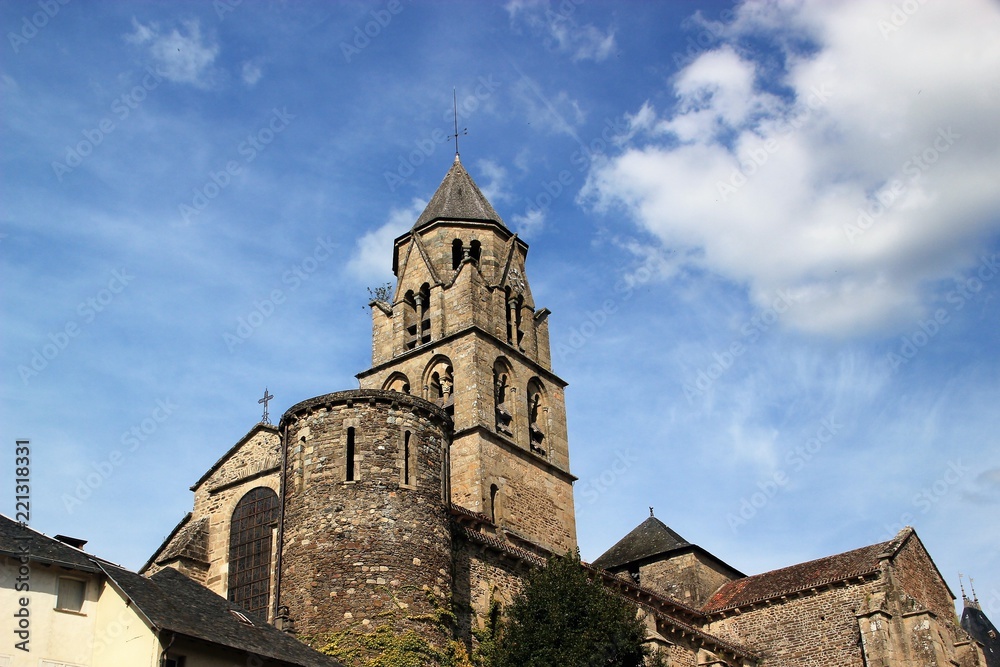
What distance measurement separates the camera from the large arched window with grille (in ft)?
80.6

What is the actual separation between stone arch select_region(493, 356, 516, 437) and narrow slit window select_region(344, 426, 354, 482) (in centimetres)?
1213

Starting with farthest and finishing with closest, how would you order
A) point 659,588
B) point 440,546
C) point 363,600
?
1. point 659,588
2. point 440,546
3. point 363,600

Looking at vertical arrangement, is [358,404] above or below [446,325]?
below

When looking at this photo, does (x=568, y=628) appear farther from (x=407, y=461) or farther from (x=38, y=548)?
(x=38, y=548)

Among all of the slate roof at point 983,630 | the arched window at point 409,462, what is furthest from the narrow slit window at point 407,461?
the slate roof at point 983,630

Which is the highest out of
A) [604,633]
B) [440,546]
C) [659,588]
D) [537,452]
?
[537,452]

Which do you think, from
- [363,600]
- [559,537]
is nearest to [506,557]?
[363,600]

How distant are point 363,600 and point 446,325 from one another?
16171mm

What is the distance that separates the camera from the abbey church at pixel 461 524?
20.4 metres

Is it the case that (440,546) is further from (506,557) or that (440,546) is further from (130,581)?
(130,581)

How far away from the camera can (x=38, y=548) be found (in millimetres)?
16938

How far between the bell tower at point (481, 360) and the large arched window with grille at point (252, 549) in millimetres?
6249

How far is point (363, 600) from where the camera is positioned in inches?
773

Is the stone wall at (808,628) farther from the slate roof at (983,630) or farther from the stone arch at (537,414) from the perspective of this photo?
the slate roof at (983,630)
